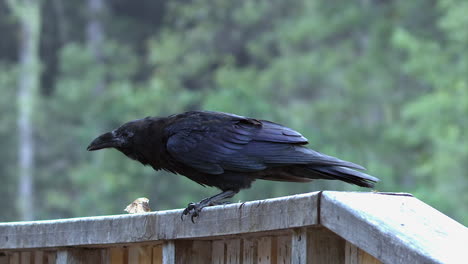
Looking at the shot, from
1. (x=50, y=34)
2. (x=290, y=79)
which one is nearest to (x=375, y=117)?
(x=290, y=79)

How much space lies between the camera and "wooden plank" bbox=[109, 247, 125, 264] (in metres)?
4.63

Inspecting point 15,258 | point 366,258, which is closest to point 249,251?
point 366,258

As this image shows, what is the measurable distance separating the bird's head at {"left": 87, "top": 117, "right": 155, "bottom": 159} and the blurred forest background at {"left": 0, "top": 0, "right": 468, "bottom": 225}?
18.5 meters

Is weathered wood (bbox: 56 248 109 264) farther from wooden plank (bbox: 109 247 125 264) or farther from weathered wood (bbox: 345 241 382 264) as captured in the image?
weathered wood (bbox: 345 241 382 264)

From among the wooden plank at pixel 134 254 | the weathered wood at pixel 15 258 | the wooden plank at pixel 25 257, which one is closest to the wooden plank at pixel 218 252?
the wooden plank at pixel 134 254

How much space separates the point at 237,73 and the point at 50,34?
9.53m

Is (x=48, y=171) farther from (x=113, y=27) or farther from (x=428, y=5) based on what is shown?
(x=428, y=5)

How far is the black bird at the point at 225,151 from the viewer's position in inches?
203

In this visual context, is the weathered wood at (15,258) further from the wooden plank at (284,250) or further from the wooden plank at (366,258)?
the wooden plank at (366,258)

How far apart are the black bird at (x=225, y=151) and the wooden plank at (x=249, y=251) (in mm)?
899

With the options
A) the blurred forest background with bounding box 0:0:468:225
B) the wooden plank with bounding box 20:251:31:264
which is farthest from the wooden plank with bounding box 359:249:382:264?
the blurred forest background with bounding box 0:0:468:225

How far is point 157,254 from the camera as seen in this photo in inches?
177

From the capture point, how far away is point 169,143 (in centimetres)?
567

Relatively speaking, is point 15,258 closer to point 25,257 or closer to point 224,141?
point 25,257
